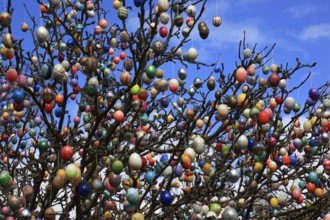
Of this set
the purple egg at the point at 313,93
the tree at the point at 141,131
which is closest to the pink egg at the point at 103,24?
the tree at the point at 141,131

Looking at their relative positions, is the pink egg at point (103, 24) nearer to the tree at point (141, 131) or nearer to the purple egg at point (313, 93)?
the tree at point (141, 131)

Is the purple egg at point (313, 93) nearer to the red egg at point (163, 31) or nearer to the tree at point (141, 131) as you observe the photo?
the tree at point (141, 131)

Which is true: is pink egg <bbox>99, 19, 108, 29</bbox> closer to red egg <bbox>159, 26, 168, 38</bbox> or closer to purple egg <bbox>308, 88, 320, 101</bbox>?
red egg <bbox>159, 26, 168, 38</bbox>

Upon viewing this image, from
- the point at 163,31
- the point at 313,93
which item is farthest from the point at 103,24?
the point at 313,93

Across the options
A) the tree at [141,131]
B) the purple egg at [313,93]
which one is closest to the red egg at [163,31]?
the tree at [141,131]

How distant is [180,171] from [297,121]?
319 centimetres

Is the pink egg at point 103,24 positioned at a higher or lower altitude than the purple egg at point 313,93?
higher

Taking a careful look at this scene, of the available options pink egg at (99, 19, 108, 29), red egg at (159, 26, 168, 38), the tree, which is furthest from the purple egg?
pink egg at (99, 19, 108, 29)

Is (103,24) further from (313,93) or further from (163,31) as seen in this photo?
(313,93)

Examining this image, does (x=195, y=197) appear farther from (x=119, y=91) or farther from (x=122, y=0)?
(x=122, y=0)

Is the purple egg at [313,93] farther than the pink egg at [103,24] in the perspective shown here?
No

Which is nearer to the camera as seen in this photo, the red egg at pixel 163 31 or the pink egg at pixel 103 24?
the red egg at pixel 163 31

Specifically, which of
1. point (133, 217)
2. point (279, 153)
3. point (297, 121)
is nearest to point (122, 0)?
point (133, 217)

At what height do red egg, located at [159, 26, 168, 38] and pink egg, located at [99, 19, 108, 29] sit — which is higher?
pink egg, located at [99, 19, 108, 29]
